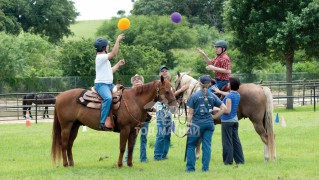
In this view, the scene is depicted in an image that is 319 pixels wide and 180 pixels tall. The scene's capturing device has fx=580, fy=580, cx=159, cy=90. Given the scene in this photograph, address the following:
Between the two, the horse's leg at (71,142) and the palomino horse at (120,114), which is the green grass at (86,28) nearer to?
the horse's leg at (71,142)

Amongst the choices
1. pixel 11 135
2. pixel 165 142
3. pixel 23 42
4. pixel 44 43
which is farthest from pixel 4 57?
pixel 165 142

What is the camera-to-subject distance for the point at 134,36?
216ft

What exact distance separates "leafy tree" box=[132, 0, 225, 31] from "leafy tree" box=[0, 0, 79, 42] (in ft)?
39.6

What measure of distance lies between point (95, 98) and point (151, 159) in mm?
2414

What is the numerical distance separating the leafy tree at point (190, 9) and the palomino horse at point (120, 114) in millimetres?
68666

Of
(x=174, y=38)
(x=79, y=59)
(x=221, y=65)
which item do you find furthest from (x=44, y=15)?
(x=221, y=65)

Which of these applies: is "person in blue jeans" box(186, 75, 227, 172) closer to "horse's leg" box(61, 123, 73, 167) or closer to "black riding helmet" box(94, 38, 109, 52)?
"black riding helmet" box(94, 38, 109, 52)

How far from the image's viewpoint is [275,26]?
3103cm

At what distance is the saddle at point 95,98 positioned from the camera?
39.3 feet

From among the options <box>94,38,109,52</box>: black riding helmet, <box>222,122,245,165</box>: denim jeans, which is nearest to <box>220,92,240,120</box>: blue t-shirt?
<box>222,122,245,165</box>: denim jeans

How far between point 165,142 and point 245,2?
19958mm

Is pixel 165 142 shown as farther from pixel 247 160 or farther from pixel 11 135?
pixel 11 135

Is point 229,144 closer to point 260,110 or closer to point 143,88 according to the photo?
point 260,110

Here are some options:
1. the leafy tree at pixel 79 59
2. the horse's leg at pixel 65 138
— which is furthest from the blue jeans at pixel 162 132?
the leafy tree at pixel 79 59
